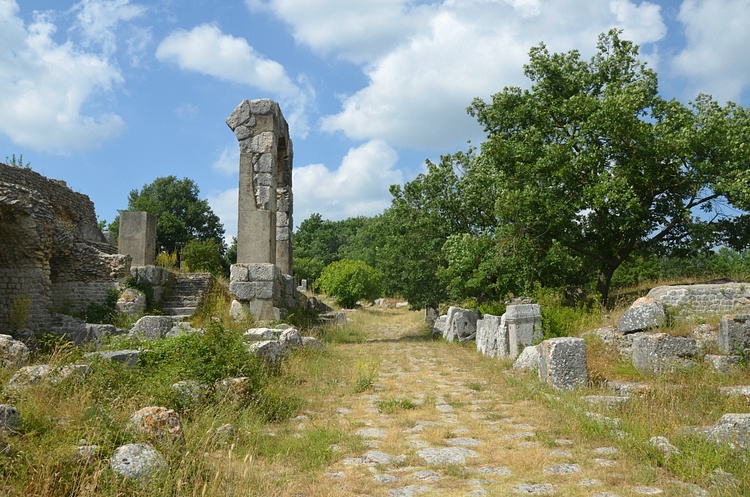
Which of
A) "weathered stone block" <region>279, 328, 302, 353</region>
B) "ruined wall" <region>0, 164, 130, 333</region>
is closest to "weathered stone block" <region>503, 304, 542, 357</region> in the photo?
"weathered stone block" <region>279, 328, 302, 353</region>

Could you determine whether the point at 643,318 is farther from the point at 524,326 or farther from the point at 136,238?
the point at 136,238

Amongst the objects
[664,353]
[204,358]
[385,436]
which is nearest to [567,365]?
[664,353]

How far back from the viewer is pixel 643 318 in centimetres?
969

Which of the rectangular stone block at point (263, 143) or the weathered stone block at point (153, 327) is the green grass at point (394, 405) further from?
the rectangular stone block at point (263, 143)

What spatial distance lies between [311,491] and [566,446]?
103 inches

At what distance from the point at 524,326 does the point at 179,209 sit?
46622 mm

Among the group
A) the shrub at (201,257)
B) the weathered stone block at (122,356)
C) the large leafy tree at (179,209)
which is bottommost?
the weathered stone block at (122,356)

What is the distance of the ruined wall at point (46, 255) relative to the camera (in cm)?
1222

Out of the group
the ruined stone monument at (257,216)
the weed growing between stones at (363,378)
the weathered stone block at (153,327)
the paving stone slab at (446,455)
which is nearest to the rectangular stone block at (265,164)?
the ruined stone monument at (257,216)

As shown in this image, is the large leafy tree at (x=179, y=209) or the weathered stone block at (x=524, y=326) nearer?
the weathered stone block at (x=524, y=326)

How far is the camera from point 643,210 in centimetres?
1390

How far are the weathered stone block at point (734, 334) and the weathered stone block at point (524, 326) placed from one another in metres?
3.26

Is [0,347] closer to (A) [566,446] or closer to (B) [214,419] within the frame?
(B) [214,419]

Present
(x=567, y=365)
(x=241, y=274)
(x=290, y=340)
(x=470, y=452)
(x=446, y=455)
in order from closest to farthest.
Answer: (x=446, y=455) → (x=470, y=452) → (x=567, y=365) → (x=290, y=340) → (x=241, y=274)
